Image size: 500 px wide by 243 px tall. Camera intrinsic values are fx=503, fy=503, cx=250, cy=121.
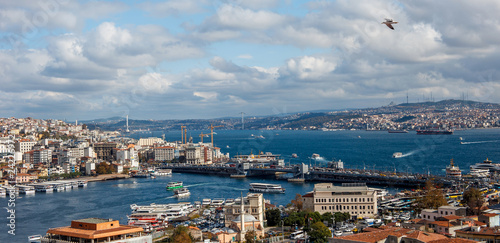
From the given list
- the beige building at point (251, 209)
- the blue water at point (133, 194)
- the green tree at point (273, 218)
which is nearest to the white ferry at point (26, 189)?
the blue water at point (133, 194)

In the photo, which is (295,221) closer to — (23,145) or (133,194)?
(133,194)

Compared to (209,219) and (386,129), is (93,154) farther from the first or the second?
(386,129)

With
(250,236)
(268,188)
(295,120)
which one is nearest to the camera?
(250,236)

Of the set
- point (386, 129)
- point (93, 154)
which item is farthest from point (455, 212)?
point (386, 129)

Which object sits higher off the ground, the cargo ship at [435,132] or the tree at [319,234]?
the cargo ship at [435,132]

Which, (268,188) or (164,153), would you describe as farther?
(164,153)

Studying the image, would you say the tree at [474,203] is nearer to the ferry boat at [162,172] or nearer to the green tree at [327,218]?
the green tree at [327,218]

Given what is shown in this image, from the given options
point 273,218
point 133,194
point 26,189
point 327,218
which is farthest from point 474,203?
point 26,189

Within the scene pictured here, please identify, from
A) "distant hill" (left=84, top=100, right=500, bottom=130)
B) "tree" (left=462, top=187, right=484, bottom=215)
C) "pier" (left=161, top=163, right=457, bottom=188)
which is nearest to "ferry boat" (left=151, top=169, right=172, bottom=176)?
"pier" (left=161, top=163, right=457, bottom=188)
